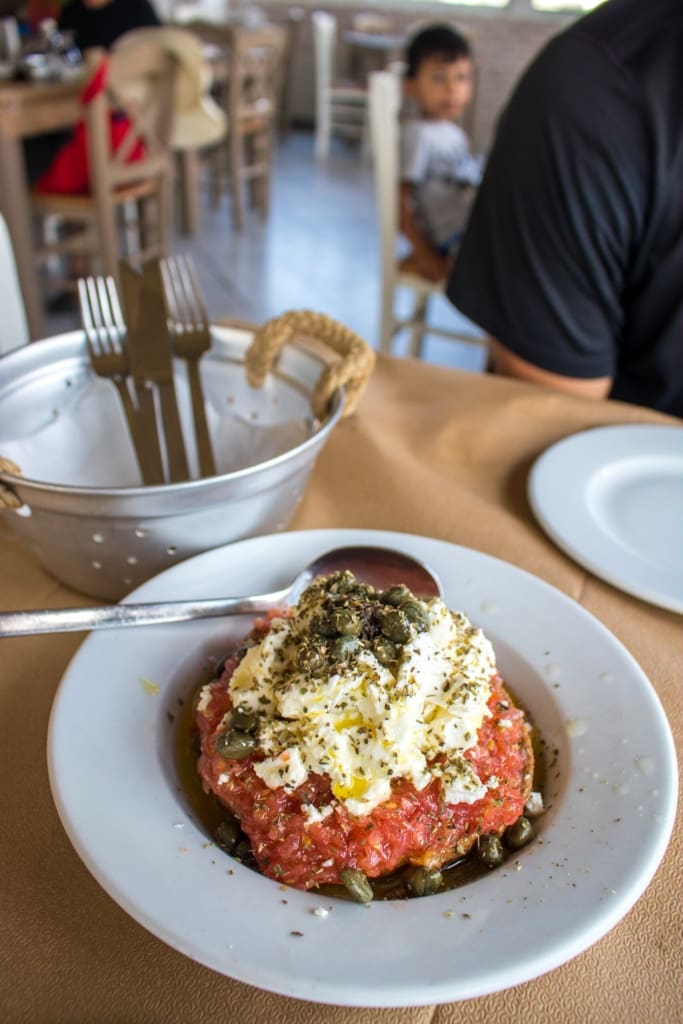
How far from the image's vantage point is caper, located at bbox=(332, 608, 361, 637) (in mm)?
482

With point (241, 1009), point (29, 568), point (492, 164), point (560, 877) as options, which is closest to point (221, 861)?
point (241, 1009)

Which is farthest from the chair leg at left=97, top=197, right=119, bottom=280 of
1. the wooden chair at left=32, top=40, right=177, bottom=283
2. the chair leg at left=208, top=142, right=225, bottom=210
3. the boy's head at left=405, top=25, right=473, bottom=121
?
the chair leg at left=208, top=142, right=225, bottom=210

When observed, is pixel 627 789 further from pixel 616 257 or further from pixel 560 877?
pixel 616 257

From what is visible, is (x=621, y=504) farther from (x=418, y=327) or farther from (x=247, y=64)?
(x=247, y=64)

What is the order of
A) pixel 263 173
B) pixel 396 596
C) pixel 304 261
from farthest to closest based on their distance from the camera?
pixel 263 173
pixel 304 261
pixel 396 596

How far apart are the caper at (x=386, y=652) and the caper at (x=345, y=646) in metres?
0.01

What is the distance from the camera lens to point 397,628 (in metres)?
0.48

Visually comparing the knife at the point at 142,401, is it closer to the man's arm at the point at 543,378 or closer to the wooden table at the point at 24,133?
the man's arm at the point at 543,378

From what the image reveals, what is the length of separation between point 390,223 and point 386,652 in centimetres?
207

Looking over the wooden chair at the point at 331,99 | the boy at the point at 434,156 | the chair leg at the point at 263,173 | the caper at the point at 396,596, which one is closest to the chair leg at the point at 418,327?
the boy at the point at 434,156

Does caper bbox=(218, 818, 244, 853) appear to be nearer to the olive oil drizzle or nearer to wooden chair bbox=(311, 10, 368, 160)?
the olive oil drizzle

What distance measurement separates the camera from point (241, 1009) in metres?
0.40

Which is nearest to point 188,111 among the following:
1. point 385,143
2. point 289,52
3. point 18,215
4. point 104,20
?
point 104,20

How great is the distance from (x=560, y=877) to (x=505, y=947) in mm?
61
